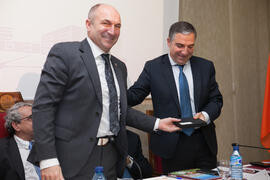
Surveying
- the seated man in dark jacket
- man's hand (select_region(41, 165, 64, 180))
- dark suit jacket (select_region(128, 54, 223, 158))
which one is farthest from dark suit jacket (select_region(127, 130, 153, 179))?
man's hand (select_region(41, 165, 64, 180))

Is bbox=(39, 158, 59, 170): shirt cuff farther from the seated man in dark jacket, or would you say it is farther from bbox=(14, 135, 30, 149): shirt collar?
the seated man in dark jacket

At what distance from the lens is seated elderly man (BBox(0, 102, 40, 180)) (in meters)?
2.45

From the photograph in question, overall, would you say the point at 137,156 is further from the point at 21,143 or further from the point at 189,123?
the point at 189,123

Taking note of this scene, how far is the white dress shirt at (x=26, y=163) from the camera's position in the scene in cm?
255

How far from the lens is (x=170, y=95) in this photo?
2514mm

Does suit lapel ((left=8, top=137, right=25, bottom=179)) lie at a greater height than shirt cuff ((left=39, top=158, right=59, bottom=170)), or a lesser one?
lesser

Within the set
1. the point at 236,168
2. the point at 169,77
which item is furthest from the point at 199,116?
the point at 236,168

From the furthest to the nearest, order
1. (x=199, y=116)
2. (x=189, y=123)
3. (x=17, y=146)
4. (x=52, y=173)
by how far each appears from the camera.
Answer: (x=17, y=146) → (x=199, y=116) → (x=189, y=123) → (x=52, y=173)

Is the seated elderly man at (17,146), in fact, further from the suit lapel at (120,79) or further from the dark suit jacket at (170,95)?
the suit lapel at (120,79)

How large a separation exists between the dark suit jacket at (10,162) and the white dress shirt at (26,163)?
7 cm

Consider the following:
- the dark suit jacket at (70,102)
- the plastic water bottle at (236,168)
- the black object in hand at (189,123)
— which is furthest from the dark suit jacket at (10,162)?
the plastic water bottle at (236,168)

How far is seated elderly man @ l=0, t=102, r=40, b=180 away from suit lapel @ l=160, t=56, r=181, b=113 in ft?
3.57

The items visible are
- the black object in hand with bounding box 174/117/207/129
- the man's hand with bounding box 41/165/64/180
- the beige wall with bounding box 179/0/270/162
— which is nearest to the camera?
the man's hand with bounding box 41/165/64/180

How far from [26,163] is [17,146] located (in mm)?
141
